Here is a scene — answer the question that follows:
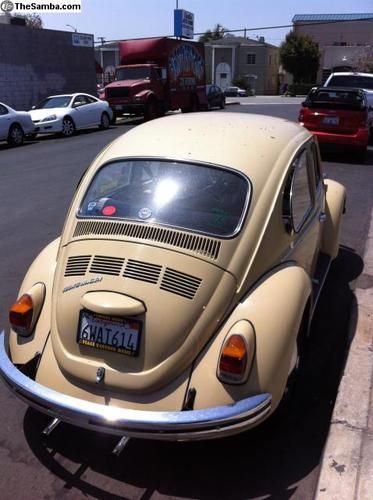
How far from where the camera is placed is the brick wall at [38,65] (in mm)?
21672

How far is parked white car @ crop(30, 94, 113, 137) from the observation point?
1669cm

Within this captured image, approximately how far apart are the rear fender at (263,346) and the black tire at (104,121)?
17.2 m

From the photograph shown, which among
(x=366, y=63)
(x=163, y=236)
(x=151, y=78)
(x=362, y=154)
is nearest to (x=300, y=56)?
(x=366, y=63)

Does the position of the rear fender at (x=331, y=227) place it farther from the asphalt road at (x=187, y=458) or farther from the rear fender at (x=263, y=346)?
the rear fender at (x=263, y=346)

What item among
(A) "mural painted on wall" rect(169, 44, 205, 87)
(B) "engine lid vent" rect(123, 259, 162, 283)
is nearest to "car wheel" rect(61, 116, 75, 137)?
(A) "mural painted on wall" rect(169, 44, 205, 87)

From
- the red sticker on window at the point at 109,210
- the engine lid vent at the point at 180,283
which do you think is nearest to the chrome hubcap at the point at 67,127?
the red sticker on window at the point at 109,210

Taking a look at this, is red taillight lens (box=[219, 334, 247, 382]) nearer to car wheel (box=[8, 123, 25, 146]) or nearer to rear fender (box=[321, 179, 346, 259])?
rear fender (box=[321, 179, 346, 259])

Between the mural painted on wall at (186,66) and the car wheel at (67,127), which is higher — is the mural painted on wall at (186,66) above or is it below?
above

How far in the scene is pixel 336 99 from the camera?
442 inches

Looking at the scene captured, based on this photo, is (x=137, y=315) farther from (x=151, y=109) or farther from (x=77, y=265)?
(x=151, y=109)

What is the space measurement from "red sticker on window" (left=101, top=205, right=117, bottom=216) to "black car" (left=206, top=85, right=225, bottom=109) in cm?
2525

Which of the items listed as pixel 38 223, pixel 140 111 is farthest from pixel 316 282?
pixel 140 111

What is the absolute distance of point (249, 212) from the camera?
10.3ft

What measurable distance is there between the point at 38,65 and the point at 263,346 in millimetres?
23646
